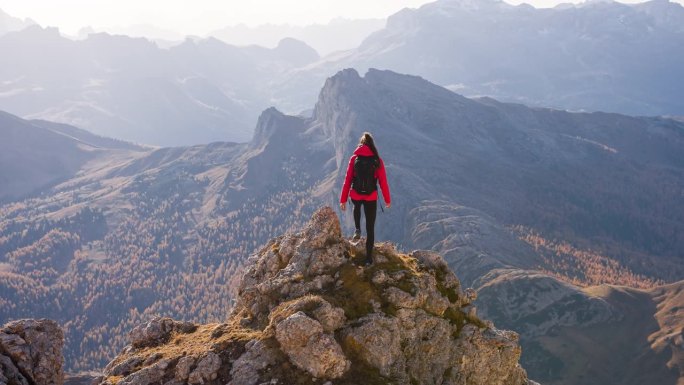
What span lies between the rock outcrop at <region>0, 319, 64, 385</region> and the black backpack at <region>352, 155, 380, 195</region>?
58.4 feet

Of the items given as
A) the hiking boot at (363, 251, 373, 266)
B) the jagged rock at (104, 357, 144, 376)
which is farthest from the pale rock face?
the jagged rock at (104, 357, 144, 376)

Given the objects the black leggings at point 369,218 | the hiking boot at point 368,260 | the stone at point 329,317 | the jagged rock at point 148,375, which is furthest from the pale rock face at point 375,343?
the jagged rock at point 148,375

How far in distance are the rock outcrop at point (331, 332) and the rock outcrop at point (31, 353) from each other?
2.79m

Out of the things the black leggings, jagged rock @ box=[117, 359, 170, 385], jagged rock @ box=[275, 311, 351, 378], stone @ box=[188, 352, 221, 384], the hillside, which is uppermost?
the black leggings

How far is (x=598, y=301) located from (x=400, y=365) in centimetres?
17506

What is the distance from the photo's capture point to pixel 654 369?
5595 inches

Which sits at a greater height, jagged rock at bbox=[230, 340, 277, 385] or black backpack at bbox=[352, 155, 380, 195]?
black backpack at bbox=[352, 155, 380, 195]

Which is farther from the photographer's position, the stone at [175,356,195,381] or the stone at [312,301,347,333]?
the stone at [312,301,347,333]

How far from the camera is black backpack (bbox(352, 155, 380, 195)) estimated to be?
89.6 ft

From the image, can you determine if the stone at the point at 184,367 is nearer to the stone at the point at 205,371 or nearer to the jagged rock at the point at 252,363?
the stone at the point at 205,371

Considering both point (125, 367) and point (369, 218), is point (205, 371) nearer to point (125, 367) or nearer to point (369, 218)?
point (125, 367)

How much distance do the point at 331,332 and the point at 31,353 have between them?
1547 cm

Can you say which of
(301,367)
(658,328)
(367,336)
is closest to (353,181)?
(367,336)

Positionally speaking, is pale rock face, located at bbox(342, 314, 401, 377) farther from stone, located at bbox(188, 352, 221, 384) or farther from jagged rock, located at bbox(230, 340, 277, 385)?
stone, located at bbox(188, 352, 221, 384)
